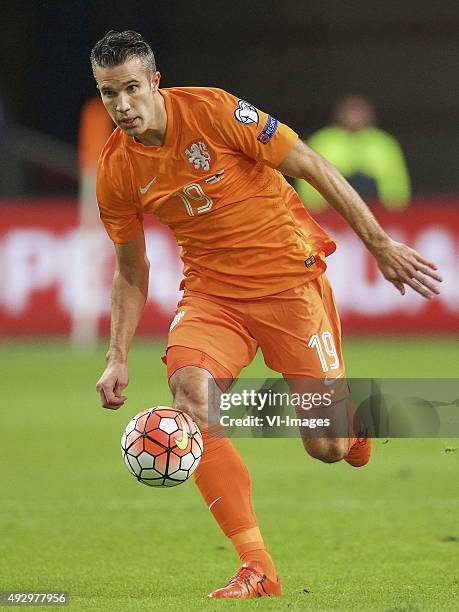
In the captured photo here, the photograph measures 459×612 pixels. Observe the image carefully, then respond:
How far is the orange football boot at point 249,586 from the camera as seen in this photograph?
18.0 feet

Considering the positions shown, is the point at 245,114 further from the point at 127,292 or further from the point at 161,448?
the point at 161,448

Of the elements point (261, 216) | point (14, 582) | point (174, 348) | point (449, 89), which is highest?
point (449, 89)

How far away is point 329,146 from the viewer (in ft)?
49.3

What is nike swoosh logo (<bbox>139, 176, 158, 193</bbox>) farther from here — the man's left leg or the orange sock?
the orange sock

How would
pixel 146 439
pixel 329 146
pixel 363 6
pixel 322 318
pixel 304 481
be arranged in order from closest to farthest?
pixel 146 439
pixel 322 318
pixel 304 481
pixel 329 146
pixel 363 6

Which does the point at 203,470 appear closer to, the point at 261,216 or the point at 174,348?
the point at 174,348

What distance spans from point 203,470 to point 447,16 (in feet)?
46.6

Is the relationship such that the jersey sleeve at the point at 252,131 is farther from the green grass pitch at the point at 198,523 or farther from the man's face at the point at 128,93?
the green grass pitch at the point at 198,523

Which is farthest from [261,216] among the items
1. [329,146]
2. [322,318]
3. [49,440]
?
[329,146]

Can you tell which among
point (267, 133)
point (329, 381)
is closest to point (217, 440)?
point (329, 381)

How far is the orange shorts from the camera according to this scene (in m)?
6.01

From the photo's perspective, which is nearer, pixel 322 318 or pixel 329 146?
pixel 322 318

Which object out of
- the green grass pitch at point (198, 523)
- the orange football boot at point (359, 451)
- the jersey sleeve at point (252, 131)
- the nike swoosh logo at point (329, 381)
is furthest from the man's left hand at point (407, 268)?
the orange football boot at point (359, 451)

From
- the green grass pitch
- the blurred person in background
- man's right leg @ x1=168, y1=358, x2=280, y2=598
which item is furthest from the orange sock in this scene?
the blurred person in background
